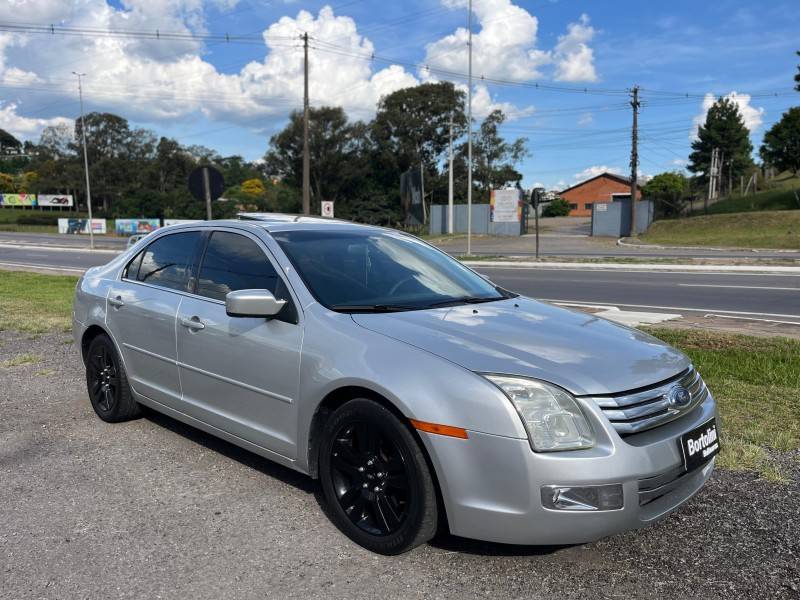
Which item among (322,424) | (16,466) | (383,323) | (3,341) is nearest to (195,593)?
(322,424)

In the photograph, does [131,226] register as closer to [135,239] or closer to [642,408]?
[135,239]

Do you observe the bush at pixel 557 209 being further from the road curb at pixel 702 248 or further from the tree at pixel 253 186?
the road curb at pixel 702 248

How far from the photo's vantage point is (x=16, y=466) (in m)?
4.30

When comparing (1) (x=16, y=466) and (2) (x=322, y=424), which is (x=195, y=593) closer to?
(2) (x=322, y=424)

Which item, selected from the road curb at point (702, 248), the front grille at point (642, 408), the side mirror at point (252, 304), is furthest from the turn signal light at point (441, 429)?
the road curb at point (702, 248)

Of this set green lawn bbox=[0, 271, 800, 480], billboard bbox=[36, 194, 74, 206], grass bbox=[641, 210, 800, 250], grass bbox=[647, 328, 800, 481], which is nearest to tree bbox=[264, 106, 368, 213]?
grass bbox=[641, 210, 800, 250]

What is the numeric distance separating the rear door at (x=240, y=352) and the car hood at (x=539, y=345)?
0.51 metres

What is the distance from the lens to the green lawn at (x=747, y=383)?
4.34m

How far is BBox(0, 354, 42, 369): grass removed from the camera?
23.4 feet

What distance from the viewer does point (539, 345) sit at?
3.12 m

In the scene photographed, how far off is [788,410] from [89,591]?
4.83m

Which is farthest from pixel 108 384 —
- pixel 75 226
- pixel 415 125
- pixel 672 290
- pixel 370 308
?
pixel 75 226

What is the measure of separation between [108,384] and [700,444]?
4.09 meters

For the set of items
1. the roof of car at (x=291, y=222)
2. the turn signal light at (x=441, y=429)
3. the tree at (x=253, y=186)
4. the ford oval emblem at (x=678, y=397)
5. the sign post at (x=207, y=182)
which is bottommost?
the turn signal light at (x=441, y=429)
